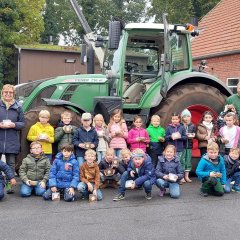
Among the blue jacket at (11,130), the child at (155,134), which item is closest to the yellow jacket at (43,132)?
the blue jacket at (11,130)

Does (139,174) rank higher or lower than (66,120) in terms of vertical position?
lower

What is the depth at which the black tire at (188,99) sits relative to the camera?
797cm

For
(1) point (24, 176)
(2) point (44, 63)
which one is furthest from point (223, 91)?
(2) point (44, 63)

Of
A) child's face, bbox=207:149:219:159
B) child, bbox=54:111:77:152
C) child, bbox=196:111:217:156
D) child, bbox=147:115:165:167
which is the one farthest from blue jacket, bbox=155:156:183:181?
child, bbox=54:111:77:152

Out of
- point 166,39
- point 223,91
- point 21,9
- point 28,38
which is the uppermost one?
point 21,9

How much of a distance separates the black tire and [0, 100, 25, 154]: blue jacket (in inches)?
98.3

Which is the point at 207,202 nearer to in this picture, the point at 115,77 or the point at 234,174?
the point at 234,174

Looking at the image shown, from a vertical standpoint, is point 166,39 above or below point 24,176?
above

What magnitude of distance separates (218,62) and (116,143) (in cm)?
1066

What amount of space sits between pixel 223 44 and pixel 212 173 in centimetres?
1105

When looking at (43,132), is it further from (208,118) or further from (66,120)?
(208,118)

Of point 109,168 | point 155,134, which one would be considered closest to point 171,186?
point 109,168

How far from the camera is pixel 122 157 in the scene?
7.10 meters

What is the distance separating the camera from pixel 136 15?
187 feet
